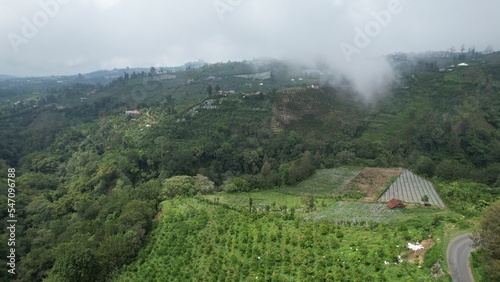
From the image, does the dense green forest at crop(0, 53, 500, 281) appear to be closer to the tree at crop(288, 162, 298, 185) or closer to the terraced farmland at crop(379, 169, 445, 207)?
the tree at crop(288, 162, 298, 185)

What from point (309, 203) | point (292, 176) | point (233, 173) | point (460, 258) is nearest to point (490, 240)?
point (460, 258)

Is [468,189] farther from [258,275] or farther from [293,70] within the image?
[293,70]

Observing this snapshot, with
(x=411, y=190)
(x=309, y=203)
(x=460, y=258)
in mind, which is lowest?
(x=411, y=190)

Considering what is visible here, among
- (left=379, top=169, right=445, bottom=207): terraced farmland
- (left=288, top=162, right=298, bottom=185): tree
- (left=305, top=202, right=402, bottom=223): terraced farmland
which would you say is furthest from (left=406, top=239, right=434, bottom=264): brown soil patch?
(left=288, top=162, right=298, bottom=185): tree

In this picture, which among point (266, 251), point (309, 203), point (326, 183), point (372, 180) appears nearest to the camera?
point (266, 251)

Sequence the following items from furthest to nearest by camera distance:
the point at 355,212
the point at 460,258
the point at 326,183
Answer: the point at 326,183
the point at 355,212
the point at 460,258

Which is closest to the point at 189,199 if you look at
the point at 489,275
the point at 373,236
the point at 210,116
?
the point at 373,236

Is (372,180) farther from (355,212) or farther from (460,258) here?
(460,258)

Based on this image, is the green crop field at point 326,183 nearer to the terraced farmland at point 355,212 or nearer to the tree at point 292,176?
the tree at point 292,176
